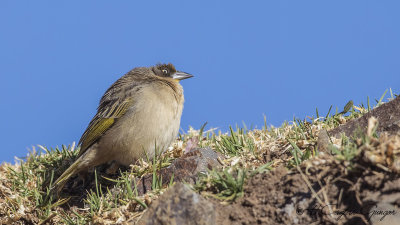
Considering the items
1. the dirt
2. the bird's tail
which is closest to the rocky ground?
the dirt

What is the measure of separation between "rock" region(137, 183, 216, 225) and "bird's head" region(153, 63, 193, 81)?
365cm

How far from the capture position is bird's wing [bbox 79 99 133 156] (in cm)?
691

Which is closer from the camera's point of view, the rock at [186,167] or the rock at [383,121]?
the rock at [383,121]

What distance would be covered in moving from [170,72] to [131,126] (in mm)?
1357

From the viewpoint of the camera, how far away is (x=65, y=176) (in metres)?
6.55

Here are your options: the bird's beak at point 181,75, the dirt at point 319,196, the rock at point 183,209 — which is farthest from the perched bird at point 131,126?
the dirt at point 319,196

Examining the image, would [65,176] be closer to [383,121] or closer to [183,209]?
[183,209]

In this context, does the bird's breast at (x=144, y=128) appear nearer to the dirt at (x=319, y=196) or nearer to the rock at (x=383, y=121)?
the rock at (x=383, y=121)

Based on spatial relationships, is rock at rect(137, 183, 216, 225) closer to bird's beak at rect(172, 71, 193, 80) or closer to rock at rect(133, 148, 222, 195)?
rock at rect(133, 148, 222, 195)

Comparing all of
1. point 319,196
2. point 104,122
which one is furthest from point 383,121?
point 104,122

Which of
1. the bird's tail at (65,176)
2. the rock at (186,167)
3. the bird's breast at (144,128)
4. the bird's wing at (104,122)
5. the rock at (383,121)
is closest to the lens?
the rock at (383,121)

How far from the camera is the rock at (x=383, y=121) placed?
5.46 metres

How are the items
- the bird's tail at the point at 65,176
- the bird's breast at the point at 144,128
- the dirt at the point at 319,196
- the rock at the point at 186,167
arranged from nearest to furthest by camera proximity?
the dirt at the point at 319,196 → the rock at the point at 186,167 → the bird's tail at the point at 65,176 → the bird's breast at the point at 144,128

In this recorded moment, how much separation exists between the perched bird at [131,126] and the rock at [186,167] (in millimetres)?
575
